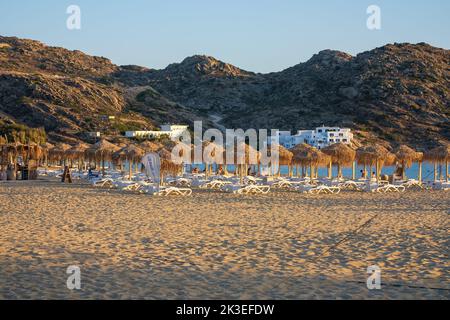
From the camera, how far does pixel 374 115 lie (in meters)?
70.6

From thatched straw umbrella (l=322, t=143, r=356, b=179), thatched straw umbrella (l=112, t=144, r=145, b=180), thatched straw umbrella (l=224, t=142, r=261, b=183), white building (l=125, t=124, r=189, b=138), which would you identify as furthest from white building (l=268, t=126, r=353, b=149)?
thatched straw umbrella (l=224, t=142, r=261, b=183)

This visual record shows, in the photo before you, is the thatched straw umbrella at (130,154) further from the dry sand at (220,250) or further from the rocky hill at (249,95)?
the rocky hill at (249,95)

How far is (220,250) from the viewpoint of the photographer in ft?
23.4

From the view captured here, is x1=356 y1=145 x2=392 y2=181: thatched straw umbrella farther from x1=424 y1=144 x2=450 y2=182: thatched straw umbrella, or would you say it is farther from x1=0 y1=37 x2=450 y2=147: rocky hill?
x1=0 y1=37 x2=450 y2=147: rocky hill

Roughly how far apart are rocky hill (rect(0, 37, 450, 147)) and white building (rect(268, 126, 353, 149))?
3127 millimetres

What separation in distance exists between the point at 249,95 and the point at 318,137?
27.3 m

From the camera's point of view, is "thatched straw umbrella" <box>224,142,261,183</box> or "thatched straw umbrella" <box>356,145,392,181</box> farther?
"thatched straw umbrella" <box>356,145,392,181</box>

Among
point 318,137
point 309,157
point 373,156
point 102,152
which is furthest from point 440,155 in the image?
point 318,137

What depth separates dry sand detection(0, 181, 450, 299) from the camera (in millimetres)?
5191

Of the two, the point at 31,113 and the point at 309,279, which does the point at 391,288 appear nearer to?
the point at 309,279

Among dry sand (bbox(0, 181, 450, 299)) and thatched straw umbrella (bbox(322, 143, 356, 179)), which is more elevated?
thatched straw umbrella (bbox(322, 143, 356, 179))

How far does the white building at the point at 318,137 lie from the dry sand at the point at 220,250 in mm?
48309

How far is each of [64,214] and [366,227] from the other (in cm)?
573

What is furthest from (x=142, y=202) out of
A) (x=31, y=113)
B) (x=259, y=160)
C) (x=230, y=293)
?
(x=31, y=113)
